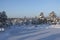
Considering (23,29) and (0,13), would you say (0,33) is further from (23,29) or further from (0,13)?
(23,29)

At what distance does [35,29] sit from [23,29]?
1.82 feet

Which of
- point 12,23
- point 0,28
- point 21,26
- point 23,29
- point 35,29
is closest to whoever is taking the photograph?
point 0,28

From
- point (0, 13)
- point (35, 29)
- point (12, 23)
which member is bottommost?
point (35, 29)

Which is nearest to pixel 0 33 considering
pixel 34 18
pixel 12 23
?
pixel 12 23

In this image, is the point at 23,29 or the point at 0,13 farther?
the point at 23,29

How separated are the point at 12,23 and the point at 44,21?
1.12 m

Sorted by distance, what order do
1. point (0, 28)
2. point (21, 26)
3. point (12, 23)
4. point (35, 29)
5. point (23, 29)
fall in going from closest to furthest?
point (0, 28)
point (12, 23)
point (21, 26)
point (23, 29)
point (35, 29)

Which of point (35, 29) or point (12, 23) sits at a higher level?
point (12, 23)

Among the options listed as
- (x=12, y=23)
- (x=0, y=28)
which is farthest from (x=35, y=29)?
(x=0, y=28)

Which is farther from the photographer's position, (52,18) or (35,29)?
(35,29)

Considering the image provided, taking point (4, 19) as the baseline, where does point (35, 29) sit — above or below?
below

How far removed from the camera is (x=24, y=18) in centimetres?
421

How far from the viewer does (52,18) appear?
15.2 ft

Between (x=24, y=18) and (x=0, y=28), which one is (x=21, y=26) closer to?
(x=24, y=18)
